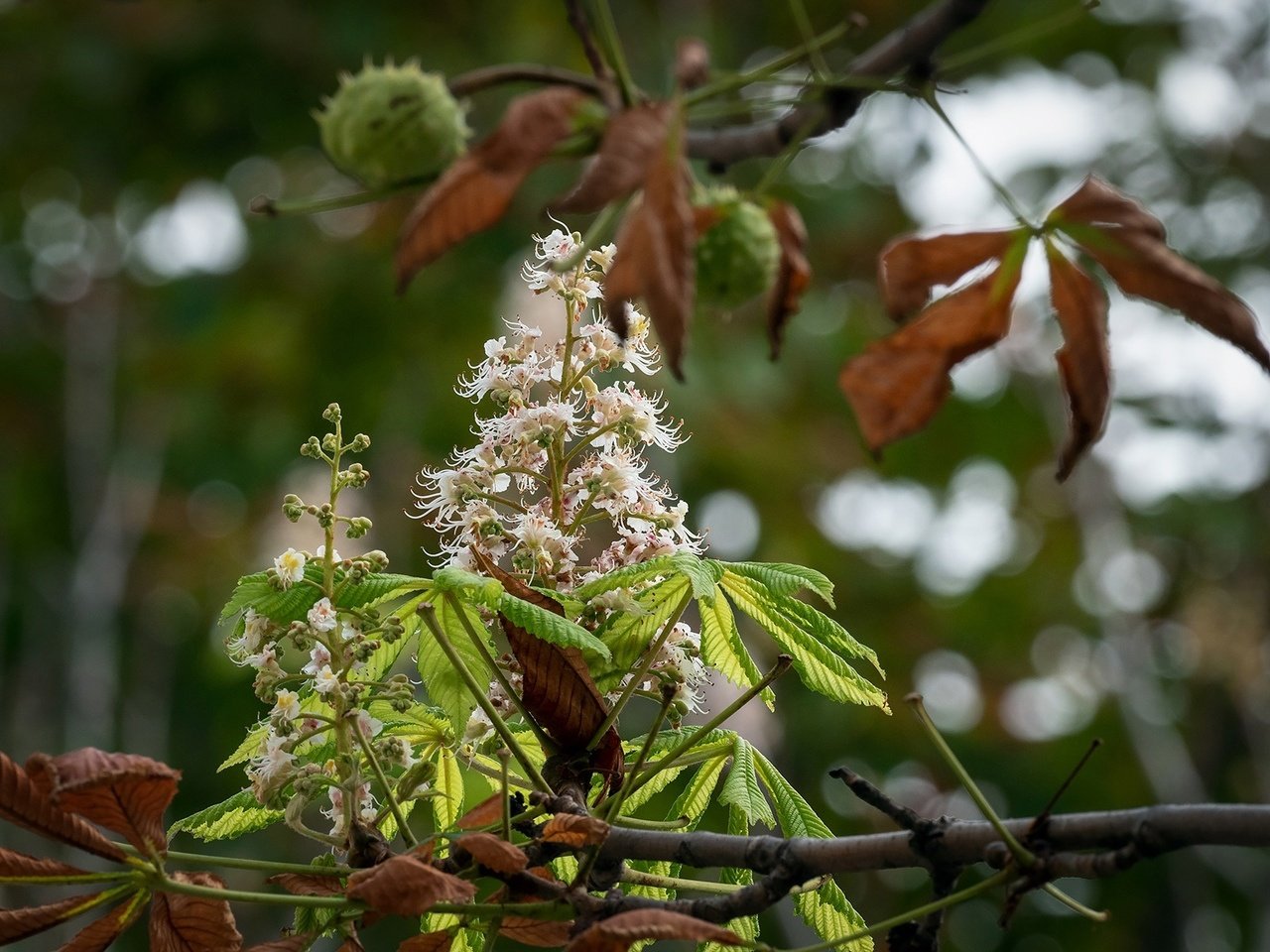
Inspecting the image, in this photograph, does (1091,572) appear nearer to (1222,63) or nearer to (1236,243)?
(1236,243)

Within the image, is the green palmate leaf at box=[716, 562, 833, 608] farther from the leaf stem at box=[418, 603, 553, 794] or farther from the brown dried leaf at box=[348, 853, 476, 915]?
the brown dried leaf at box=[348, 853, 476, 915]

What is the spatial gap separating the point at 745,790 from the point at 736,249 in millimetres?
718

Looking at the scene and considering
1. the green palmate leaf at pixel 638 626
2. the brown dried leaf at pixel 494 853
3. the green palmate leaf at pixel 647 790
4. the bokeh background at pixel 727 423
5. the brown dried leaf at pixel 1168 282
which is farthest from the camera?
the bokeh background at pixel 727 423

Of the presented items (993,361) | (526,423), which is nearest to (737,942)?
(526,423)

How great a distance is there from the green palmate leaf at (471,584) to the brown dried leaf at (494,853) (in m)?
0.23

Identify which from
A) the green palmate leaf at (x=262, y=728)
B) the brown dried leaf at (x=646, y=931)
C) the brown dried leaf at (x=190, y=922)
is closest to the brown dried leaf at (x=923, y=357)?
the brown dried leaf at (x=646, y=931)

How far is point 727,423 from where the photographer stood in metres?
7.74

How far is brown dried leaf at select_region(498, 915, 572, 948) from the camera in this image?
5.03 ft

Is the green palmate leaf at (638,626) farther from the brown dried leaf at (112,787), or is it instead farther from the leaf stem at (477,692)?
the brown dried leaf at (112,787)

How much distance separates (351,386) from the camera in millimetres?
8086

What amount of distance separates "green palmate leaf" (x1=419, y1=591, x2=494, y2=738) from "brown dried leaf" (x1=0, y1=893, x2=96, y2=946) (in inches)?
16.6

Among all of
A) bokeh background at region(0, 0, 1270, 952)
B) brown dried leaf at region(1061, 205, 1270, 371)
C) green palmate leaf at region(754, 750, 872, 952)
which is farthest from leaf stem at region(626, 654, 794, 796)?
bokeh background at region(0, 0, 1270, 952)

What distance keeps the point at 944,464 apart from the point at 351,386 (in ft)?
12.1

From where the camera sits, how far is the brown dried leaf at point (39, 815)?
1.38m
